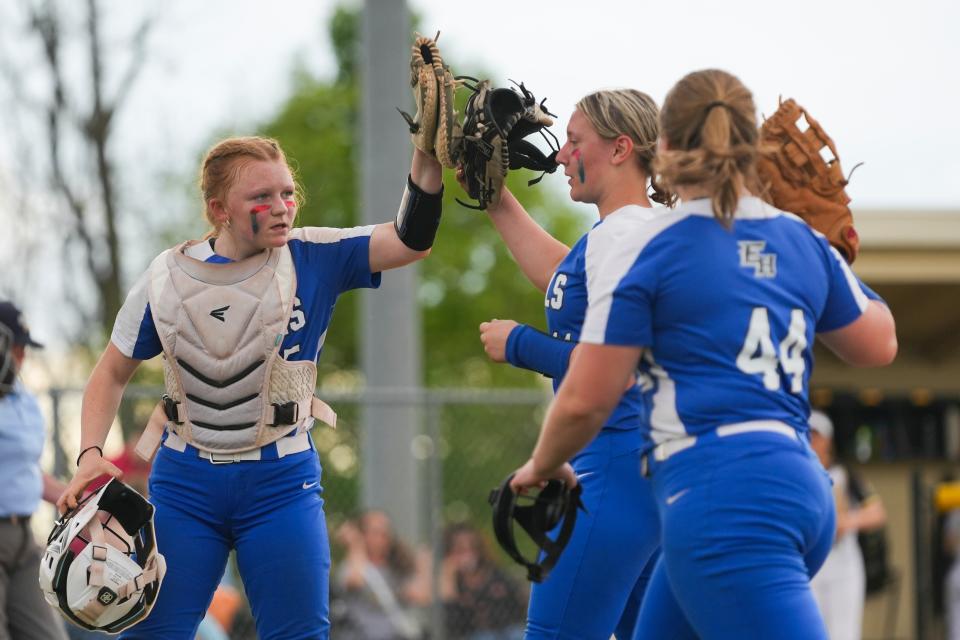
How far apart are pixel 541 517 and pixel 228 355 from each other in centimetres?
121

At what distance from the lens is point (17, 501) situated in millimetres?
6328

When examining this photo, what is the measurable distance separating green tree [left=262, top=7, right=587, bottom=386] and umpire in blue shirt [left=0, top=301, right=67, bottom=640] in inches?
1145

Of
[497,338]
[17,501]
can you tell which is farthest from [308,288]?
[17,501]

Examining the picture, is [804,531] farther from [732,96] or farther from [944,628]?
[944,628]

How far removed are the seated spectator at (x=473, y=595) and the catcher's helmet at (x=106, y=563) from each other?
6.55 meters

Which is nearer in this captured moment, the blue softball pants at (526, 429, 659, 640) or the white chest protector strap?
the blue softball pants at (526, 429, 659, 640)

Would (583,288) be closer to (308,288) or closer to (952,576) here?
(308,288)

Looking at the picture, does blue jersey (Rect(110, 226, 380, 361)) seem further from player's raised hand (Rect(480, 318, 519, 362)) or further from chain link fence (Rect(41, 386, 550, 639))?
chain link fence (Rect(41, 386, 550, 639))

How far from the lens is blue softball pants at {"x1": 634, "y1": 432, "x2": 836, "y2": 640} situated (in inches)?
131

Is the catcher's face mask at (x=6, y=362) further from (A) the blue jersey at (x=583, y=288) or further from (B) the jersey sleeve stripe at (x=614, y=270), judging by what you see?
(B) the jersey sleeve stripe at (x=614, y=270)

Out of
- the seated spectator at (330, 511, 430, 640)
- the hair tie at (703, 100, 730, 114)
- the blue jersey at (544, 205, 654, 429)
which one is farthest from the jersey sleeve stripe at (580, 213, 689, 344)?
the seated spectator at (330, 511, 430, 640)

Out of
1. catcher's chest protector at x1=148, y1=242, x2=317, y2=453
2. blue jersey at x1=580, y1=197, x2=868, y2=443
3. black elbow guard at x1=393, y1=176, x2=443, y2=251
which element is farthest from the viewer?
black elbow guard at x1=393, y1=176, x2=443, y2=251

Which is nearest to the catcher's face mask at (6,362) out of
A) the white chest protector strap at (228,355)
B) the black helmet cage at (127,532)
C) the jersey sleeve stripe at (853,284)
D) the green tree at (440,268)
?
the white chest protector strap at (228,355)

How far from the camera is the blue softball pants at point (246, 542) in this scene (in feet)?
14.6
